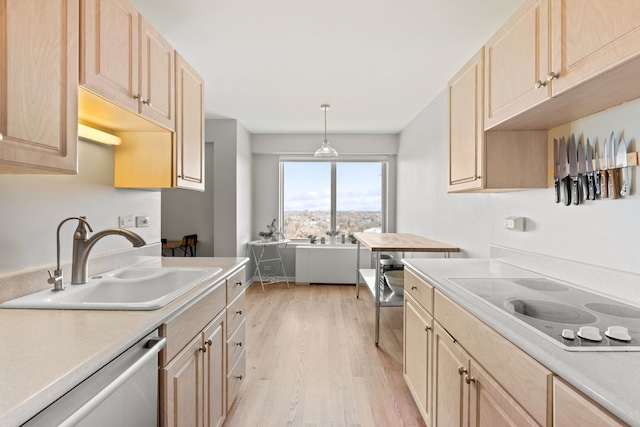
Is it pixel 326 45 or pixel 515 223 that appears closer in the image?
pixel 515 223

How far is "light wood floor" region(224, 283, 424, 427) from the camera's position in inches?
74.8

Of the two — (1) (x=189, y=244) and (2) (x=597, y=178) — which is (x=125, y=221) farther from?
(1) (x=189, y=244)

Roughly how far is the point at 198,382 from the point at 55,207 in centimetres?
102

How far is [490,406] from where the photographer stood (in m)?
1.05

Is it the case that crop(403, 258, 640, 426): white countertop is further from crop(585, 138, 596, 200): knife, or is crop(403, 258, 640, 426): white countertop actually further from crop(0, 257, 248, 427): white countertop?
crop(0, 257, 248, 427): white countertop

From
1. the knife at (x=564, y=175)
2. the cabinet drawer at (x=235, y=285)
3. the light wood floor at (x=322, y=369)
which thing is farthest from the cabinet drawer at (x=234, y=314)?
the knife at (x=564, y=175)

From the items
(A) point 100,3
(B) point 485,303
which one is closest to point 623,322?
(B) point 485,303

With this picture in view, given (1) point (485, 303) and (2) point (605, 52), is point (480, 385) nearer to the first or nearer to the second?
(1) point (485, 303)

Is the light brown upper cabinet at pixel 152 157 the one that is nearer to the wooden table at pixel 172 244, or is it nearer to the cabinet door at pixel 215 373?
the cabinet door at pixel 215 373

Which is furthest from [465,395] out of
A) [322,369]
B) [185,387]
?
[322,369]

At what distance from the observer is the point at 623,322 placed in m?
1.02

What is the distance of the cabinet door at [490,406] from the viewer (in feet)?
2.97

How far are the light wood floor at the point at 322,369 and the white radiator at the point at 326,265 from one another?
3.12 feet

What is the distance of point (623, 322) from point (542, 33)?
110 centimetres
